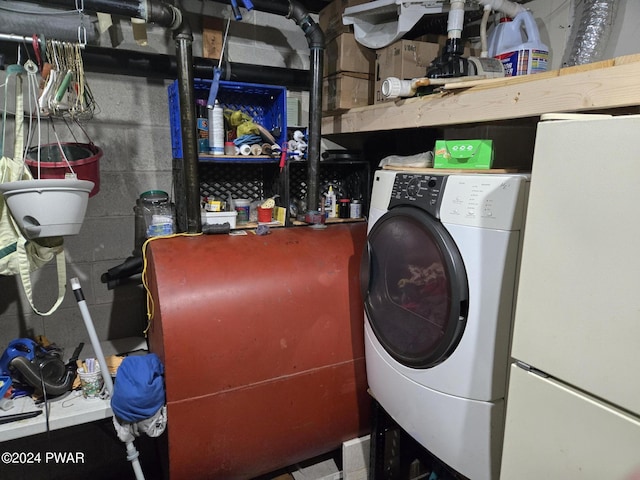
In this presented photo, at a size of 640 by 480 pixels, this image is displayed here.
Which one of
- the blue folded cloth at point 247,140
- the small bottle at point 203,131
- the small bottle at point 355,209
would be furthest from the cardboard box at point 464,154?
the small bottle at point 203,131

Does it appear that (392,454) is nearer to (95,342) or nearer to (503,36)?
(95,342)

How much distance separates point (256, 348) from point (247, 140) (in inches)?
41.4

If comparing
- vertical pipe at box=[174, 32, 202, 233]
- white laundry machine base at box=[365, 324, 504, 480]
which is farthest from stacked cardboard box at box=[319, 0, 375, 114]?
white laundry machine base at box=[365, 324, 504, 480]

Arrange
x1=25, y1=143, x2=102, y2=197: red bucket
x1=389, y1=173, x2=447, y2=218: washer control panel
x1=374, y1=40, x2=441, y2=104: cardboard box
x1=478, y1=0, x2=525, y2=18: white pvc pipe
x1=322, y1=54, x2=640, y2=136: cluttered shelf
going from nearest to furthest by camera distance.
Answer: x1=322, y1=54, x2=640, y2=136: cluttered shelf
x1=389, y1=173, x2=447, y2=218: washer control panel
x1=25, y1=143, x2=102, y2=197: red bucket
x1=478, y1=0, x2=525, y2=18: white pvc pipe
x1=374, y1=40, x2=441, y2=104: cardboard box

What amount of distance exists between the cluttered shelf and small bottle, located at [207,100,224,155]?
75cm

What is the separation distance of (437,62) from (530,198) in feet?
3.11

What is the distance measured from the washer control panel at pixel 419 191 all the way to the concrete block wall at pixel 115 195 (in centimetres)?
132

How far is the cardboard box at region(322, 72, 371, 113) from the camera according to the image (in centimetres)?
199

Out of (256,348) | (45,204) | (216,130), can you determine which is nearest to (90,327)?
(45,204)

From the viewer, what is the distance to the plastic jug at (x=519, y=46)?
4.96 feet

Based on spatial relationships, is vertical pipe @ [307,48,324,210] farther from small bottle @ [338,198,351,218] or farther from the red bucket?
the red bucket

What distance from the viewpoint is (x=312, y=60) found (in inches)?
74.0

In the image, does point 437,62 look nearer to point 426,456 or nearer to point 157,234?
point 157,234

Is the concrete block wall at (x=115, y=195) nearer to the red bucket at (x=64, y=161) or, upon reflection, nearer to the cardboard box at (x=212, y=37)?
the cardboard box at (x=212, y=37)
